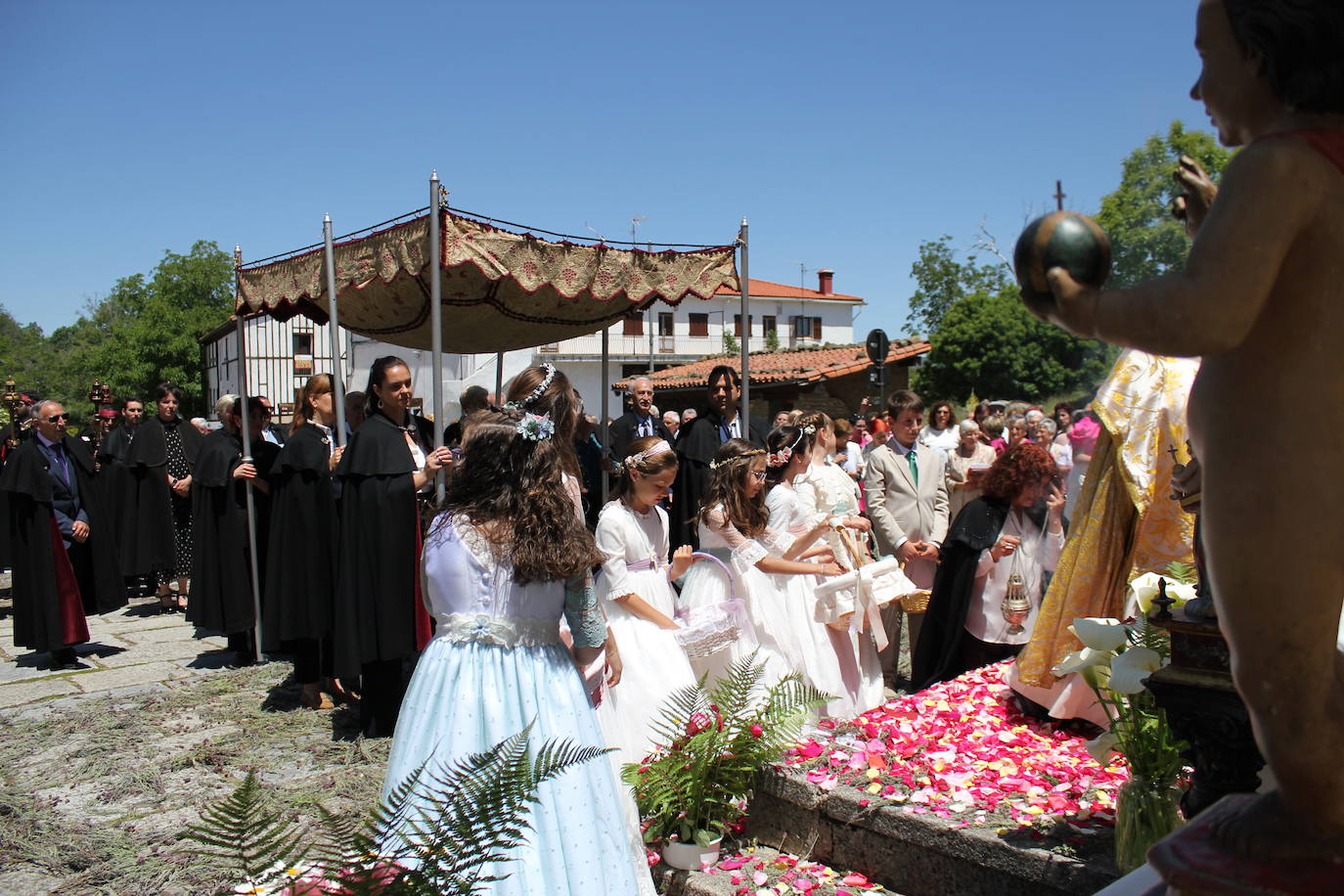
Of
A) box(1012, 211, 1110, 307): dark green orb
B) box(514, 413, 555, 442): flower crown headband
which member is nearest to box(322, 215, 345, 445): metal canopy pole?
box(514, 413, 555, 442): flower crown headband

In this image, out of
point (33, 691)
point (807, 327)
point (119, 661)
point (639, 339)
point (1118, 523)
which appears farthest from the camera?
point (807, 327)

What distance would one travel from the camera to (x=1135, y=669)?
270 centimetres

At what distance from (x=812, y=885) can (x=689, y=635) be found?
4.91 feet

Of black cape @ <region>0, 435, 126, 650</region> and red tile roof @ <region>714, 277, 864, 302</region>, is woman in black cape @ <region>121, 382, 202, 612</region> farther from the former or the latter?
red tile roof @ <region>714, 277, 864, 302</region>

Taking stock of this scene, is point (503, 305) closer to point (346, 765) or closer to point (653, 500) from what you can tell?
point (653, 500)

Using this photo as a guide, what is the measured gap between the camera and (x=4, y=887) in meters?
3.77

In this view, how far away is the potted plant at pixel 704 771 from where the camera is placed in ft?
11.8

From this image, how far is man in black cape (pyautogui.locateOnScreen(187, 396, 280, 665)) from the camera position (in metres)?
7.39

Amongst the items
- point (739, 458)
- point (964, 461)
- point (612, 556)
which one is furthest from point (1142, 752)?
point (964, 461)

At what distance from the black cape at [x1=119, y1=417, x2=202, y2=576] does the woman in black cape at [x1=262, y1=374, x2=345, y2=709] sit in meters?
4.24

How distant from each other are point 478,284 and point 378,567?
213 cm

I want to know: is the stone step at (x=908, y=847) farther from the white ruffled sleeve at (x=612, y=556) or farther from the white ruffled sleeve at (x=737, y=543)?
the white ruffled sleeve at (x=737, y=543)

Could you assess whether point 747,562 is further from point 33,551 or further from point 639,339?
point 639,339

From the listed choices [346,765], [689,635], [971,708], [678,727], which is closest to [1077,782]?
[971,708]
